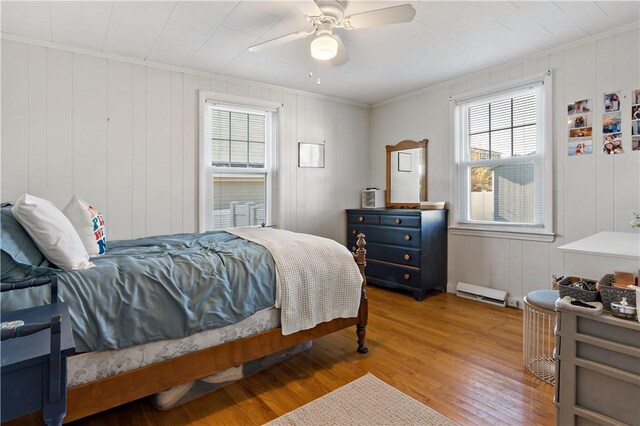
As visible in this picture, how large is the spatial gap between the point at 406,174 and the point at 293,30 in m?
2.43

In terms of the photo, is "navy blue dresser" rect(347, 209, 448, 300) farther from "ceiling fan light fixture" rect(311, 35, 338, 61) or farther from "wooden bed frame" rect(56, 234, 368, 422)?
"ceiling fan light fixture" rect(311, 35, 338, 61)

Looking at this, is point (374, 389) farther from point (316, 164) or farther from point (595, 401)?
point (316, 164)

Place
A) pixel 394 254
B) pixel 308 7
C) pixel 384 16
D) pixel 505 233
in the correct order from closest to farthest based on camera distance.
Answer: pixel 384 16 → pixel 308 7 → pixel 505 233 → pixel 394 254

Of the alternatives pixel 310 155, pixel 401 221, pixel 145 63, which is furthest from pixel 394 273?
pixel 145 63

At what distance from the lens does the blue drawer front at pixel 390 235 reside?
375 cm

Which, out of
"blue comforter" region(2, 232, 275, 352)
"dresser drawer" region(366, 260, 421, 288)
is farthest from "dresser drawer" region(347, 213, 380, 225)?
"blue comforter" region(2, 232, 275, 352)

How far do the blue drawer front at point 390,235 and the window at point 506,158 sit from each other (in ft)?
2.02

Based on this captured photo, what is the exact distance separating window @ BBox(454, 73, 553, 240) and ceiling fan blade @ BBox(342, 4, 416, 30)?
201 centimetres

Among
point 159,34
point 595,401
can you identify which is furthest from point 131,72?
point 595,401

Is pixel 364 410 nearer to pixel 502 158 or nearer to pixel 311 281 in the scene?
pixel 311 281

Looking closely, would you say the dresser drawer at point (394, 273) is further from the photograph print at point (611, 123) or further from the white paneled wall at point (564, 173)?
the photograph print at point (611, 123)

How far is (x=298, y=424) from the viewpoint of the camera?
5.57 feet

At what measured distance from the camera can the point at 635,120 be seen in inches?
105

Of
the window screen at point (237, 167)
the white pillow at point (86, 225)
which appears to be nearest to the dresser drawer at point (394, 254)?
the window screen at point (237, 167)
